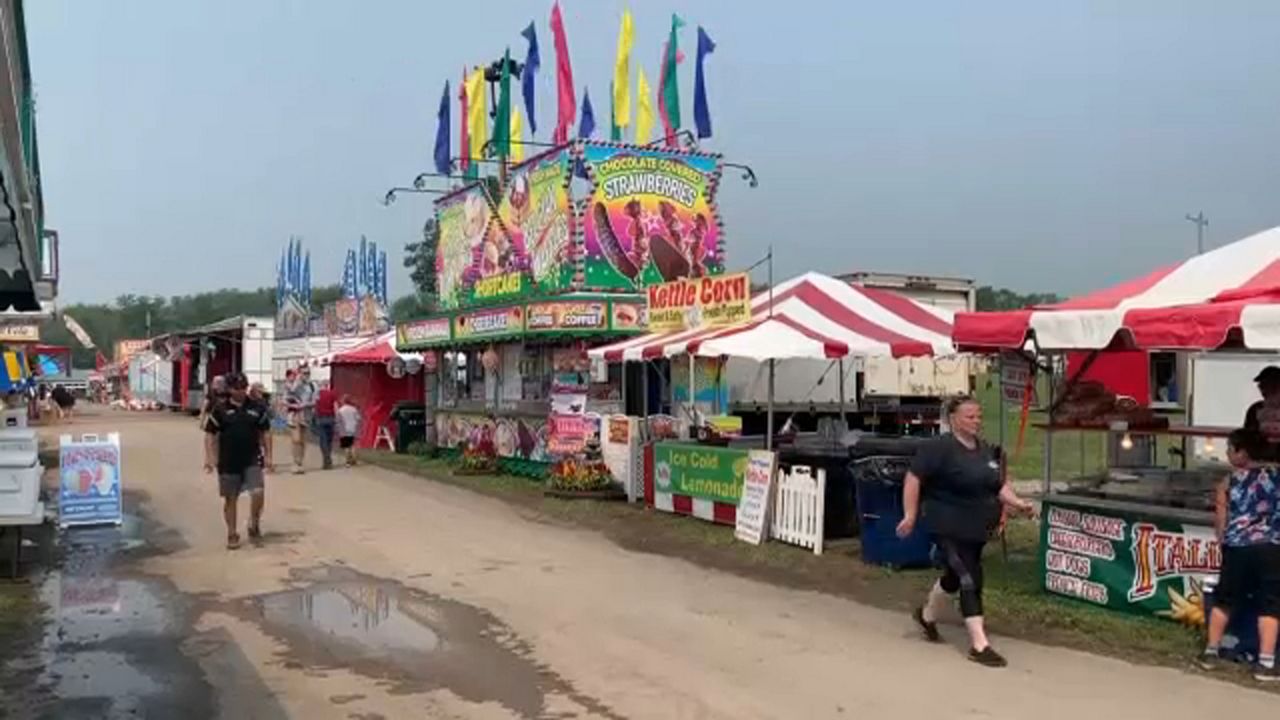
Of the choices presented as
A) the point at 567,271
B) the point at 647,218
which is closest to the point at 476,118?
the point at 647,218

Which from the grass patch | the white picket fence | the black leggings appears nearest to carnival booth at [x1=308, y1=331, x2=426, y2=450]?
the grass patch

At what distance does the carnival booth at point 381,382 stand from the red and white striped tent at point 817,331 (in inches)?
509

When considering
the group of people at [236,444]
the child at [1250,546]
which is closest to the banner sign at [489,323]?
the group of people at [236,444]

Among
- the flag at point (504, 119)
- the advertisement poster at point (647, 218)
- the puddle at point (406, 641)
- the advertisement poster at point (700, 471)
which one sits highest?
the flag at point (504, 119)

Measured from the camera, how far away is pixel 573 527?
540 inches

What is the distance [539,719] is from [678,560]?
17.3 feet

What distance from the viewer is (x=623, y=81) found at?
2119cm

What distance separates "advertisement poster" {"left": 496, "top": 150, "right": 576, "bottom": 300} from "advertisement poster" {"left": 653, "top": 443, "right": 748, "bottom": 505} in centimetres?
533

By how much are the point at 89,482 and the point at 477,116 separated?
12.9 metres

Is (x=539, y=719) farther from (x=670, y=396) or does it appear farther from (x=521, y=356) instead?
(x=521, y=356)

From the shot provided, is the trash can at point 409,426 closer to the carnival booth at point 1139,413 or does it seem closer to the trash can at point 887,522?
the trash can at point 887,522

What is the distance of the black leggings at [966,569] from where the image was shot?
7.27 metres

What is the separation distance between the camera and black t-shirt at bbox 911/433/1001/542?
736 centimetres

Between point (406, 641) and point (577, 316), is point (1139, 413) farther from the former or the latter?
point (577, 316)
